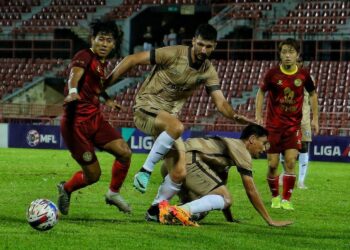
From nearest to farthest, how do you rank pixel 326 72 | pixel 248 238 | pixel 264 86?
pixel 248 238
pixel 264 86
pixel 326 72

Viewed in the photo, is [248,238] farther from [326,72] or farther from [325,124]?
[326,72]

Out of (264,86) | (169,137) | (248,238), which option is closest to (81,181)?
(169,137)

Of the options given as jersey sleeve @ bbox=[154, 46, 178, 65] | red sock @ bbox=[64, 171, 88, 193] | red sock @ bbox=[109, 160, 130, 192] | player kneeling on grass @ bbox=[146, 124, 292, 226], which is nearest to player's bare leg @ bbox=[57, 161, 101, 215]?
red sock @ bbox=[64, 171, 88, 193]

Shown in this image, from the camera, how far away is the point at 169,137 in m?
10.4

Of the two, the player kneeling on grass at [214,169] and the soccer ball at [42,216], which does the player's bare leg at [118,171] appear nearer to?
the player kneeling on grass at [214,169]

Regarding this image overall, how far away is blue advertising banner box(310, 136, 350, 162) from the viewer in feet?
95.0

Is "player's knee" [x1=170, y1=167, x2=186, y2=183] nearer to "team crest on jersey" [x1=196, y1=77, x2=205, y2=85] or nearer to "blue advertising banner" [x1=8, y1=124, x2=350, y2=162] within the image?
"team crest on jersey" [x1=196, y1=77, x2=205, y2=85]

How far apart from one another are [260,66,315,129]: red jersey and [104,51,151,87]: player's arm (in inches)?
122

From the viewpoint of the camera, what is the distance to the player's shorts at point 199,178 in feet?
34.4

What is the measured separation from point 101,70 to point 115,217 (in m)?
1.73

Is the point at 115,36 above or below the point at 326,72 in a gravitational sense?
above

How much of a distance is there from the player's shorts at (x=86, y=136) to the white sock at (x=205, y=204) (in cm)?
130

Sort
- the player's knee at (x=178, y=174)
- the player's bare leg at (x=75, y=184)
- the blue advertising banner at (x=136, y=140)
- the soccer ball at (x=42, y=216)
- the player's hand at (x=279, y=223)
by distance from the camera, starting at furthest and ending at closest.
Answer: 1. the blue advertising banner at (x=136, y=140)
2. the player's bare leg at (x=75, y=184)
3. the player's knee at (x=178, y=174)
4. the player's hand at (x=279, y=223)
5. the soccer ball at (x=42, y=216)

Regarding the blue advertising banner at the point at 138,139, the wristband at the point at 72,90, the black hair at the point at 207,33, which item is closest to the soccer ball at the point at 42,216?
the wristband at the point at 72,90
